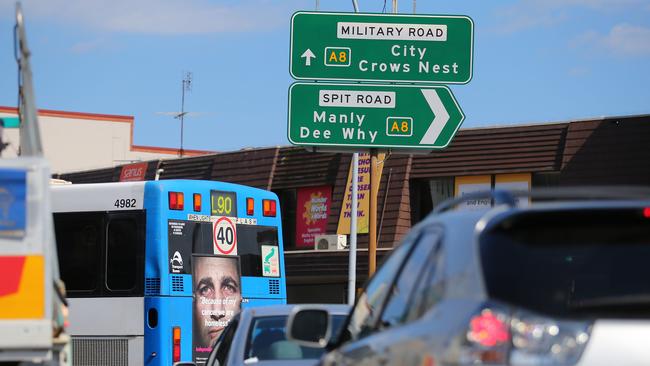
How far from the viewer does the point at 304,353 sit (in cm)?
1077

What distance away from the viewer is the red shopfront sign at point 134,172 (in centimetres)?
4016

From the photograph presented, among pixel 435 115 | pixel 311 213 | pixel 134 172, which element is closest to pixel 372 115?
pixel 435 115

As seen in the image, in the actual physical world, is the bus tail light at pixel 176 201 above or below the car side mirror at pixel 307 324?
above

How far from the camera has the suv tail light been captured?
14.4 ft

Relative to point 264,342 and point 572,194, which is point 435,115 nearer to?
point 264,342

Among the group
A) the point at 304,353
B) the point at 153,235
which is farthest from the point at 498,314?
the point at 153,235

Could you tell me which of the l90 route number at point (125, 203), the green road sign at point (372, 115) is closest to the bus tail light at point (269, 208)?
the green road sign at point (372, 115)

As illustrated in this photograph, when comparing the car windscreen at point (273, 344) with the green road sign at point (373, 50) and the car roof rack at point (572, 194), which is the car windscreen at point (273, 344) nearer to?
the car roof rack at point (572, 194)

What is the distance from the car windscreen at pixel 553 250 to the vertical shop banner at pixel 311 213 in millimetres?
29942

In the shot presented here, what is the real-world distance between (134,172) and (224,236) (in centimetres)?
2233

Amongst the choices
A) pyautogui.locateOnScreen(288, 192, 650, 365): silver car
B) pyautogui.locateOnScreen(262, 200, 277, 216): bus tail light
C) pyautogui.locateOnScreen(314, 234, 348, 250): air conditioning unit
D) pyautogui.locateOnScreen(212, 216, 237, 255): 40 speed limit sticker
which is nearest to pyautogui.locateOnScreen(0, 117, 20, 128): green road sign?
pyautogui.locateOnScreen(288, 192, 650, 365): silver car

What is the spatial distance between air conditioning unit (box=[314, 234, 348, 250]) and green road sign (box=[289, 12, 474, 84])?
15.4m

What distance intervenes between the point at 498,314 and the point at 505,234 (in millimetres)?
593

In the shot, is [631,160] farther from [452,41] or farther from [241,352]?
[241,352]
